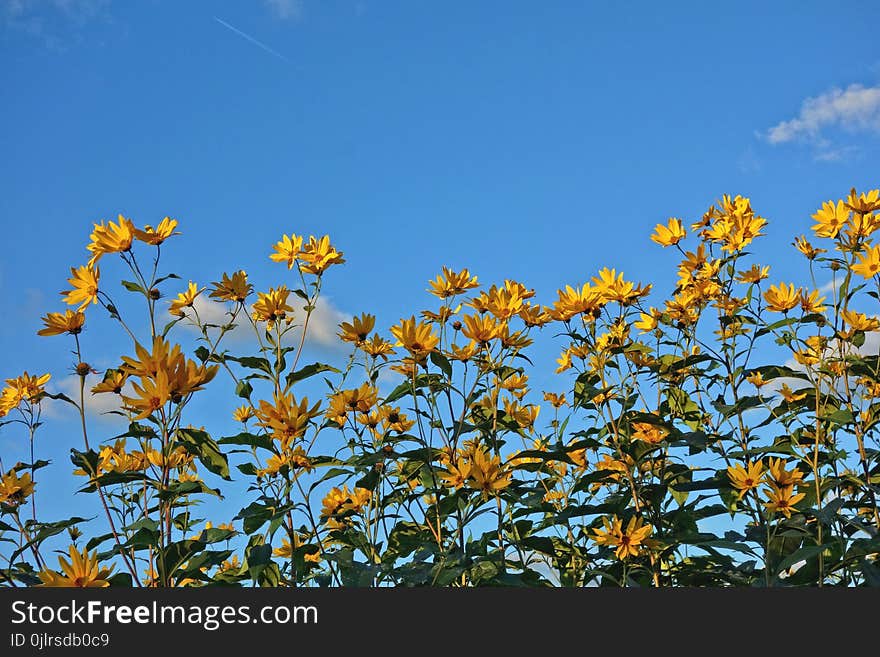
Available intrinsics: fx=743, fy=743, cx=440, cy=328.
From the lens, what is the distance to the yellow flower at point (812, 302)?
3.69 meters

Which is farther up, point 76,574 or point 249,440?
point 249,440

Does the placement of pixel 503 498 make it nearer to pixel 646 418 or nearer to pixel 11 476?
pixel 646 418

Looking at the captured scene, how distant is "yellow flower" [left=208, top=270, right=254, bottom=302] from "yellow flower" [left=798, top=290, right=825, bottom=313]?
2.67 m

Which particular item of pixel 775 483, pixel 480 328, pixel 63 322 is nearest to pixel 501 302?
pixel 480 328

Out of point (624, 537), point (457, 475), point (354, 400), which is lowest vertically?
point (624, 537)

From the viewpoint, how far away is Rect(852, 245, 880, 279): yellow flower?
3.15m

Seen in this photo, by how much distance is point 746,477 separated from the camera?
2.87 meters

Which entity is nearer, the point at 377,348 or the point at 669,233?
the point at 377,348

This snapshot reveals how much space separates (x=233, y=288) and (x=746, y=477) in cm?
226

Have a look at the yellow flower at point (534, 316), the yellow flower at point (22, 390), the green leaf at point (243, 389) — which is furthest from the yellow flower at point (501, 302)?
the yellow flower at point (22, 390)

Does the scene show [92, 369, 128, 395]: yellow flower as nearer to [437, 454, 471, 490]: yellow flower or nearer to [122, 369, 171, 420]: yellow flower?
[122, 369, 171, 420]: yellow flower

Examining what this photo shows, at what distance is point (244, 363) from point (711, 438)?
2007mm

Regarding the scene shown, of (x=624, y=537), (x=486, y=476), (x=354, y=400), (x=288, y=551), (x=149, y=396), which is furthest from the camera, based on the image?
(x=288, y=551)

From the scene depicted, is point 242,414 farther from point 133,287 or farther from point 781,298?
point 781,298
